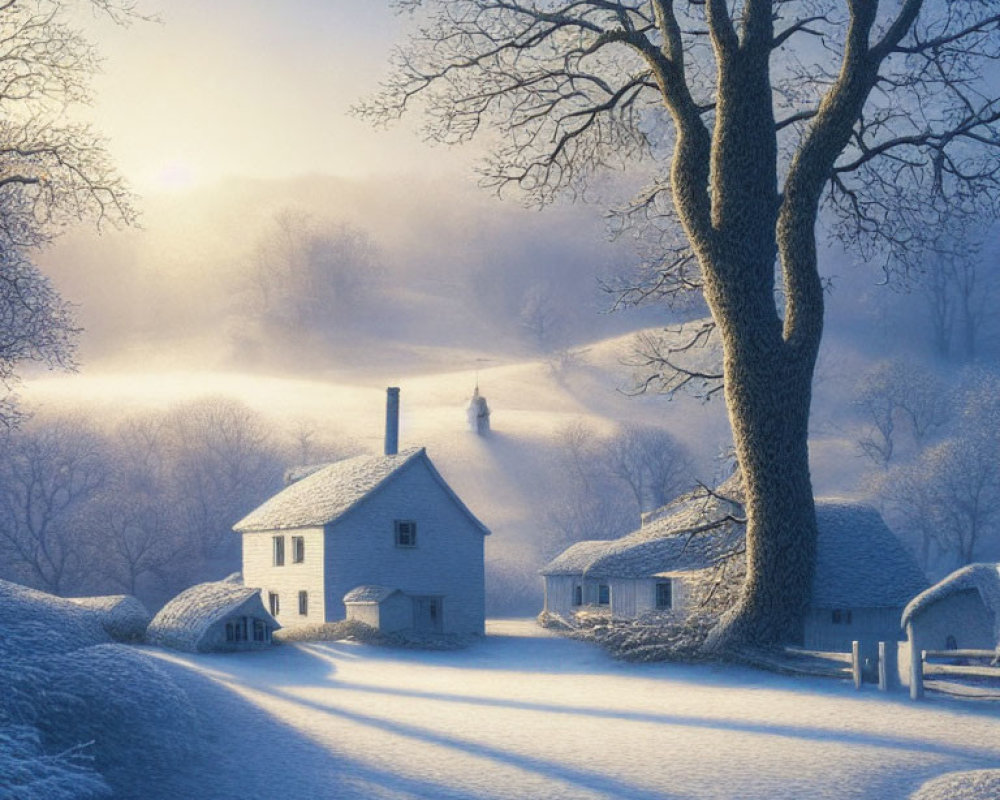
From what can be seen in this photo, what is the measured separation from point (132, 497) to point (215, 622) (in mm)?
33112

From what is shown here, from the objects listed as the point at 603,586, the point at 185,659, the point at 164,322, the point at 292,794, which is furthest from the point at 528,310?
the point at 292,794

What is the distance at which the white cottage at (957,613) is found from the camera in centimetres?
2678

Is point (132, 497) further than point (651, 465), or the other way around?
point (651, 465)

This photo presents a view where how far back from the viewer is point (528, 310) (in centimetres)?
16625

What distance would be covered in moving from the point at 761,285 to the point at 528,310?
146 meters

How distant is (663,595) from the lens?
40688 millimetres

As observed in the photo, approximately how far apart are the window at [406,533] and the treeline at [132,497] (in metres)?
21.4

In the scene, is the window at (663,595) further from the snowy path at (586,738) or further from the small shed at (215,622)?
the snowy path at (586,738)

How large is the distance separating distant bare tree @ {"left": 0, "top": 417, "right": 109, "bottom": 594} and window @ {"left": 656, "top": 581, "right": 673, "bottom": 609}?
30.8 m

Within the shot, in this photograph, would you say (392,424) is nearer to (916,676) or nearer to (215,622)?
(215,622)

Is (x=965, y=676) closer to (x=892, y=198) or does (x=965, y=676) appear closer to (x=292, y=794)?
(x=892, y=198)

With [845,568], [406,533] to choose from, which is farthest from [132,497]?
[845,568]

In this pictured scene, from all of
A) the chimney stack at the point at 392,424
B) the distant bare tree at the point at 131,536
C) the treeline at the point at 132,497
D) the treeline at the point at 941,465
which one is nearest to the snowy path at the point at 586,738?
Result: the chimney stack at the point at 392,424

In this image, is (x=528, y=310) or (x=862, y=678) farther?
(x=528, y=310)
